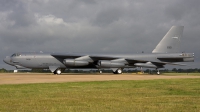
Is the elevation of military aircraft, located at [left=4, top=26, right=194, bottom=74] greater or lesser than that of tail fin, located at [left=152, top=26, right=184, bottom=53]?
lesser

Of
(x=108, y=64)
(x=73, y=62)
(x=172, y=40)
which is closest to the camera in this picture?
(x=73, y=62)

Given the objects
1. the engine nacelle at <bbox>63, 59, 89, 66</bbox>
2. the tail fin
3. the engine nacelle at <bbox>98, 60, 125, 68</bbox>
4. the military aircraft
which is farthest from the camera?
the tail fin

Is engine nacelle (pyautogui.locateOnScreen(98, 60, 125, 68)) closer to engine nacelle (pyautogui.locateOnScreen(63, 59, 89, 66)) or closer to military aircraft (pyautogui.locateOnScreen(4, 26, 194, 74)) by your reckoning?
military aircraft (pyautogui.locateOnScreen(4, 26, 194, 74))

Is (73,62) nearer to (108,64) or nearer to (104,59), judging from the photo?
(104,59)

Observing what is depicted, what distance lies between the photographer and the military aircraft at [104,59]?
132 feet

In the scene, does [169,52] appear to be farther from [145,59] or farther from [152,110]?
[152,110]

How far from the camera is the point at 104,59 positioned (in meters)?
41.9

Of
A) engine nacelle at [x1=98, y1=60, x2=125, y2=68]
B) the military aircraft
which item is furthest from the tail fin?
engine nacelle at [x1=98, y1=60, x2=125, y2=68]

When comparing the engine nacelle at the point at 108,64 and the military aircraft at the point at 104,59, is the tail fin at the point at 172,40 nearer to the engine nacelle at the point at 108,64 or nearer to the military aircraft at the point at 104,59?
the military aircraft at the point at 104,59

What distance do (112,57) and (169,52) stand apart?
8.83 m

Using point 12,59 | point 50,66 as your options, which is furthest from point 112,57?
point 12,59

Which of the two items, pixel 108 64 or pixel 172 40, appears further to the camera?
pixel 172 40

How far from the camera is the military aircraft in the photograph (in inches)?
1583

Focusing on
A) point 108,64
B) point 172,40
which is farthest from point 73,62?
point 172,40
